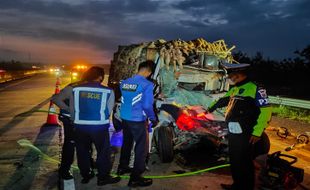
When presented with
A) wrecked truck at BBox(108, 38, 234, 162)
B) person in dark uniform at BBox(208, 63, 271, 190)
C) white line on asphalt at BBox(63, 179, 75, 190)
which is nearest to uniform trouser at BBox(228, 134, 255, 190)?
person in dark uniform at BBox(208, 63, 271, 190)

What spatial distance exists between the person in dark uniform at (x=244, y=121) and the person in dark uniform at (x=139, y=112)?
50.6 inches

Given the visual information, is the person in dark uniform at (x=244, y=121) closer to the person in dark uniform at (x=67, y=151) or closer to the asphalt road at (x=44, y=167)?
the asphalt road at (x=44, y=167)

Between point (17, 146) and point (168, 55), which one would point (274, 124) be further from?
point (17, 146)

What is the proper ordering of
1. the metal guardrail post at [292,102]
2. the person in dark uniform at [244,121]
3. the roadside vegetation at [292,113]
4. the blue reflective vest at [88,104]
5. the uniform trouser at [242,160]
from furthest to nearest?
the roadside vegetation at [292,113], the metal guardrail post at [292,102], the blue reflective vest at [88,104], the uniform trouser at [242,160], the person in dark uniform at [244,121]

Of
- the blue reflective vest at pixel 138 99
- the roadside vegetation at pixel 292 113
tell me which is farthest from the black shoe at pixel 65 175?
the roadside vegetation at pixel 292 113

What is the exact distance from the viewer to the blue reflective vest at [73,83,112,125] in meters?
5.00

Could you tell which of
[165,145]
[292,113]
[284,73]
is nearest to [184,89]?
[165,145]

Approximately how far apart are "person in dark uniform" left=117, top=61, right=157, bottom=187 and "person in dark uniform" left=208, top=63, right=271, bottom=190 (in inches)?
50.6

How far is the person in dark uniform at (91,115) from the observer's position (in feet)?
16.5

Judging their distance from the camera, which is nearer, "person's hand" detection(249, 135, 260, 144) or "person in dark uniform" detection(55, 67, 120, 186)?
"person's hand" detection(249, 135, 260, 144)

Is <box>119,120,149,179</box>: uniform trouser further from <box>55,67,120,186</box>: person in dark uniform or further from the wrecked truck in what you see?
the wrecked truck

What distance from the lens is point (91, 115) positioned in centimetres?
504

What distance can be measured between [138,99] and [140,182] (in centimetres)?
135

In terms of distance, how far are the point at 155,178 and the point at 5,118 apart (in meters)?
6.95
